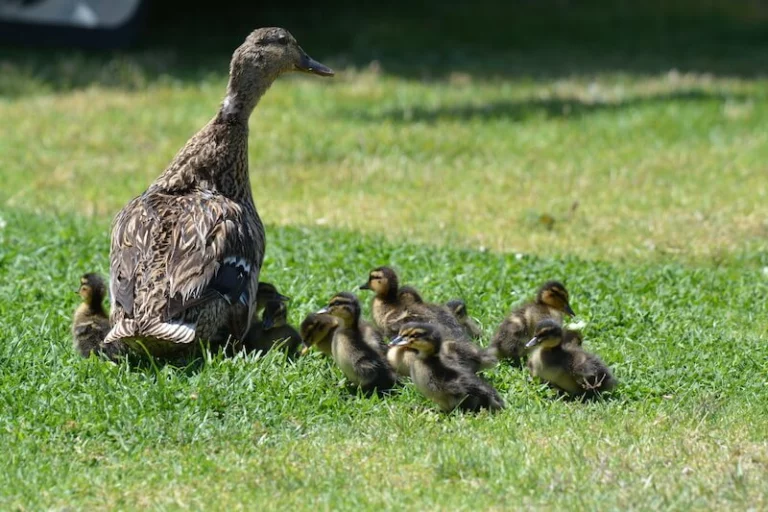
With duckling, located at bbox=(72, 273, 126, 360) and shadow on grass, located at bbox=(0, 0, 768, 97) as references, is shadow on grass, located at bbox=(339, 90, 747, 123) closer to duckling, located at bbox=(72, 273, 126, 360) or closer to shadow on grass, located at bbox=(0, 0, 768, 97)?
shadow on grass, located at bbox=(0, 0, 768, 97)

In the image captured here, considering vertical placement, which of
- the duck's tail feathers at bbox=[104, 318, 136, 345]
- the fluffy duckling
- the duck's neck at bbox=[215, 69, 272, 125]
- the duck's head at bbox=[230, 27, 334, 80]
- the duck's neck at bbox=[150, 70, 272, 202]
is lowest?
the fluffy duckling

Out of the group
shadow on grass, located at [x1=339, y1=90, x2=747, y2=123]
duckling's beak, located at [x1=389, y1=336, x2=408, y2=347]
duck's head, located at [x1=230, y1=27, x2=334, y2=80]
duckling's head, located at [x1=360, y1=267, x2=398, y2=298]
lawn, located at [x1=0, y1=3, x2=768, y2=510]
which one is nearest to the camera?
lawn, located at [x1=0, y1=3, x2=768, y2=510]

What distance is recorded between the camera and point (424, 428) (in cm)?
672

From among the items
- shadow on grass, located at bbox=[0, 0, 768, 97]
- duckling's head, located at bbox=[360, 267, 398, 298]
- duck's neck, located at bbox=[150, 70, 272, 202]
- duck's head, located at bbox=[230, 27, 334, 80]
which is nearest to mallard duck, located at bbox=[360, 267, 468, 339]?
duckling's head, located at bbox=[360, 267, 398, 298]

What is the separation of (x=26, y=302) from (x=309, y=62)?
2447 mm

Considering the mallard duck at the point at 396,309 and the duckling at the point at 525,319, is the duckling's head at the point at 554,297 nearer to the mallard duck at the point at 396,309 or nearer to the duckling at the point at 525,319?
the duckling at the point at 525,319

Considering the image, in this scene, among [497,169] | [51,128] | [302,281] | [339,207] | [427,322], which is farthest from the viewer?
[51,128]

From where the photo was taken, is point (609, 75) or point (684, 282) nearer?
point (684, 282)

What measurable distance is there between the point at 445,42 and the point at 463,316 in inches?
556

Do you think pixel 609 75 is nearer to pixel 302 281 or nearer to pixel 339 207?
pixel 339 207

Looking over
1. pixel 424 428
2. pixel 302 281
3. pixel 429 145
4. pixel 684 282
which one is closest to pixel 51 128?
pixel 429 145

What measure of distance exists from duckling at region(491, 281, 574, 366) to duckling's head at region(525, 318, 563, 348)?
0.97ft

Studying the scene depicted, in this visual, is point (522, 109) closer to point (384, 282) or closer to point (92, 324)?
point (384, 282)

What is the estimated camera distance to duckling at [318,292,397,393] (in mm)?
7176
